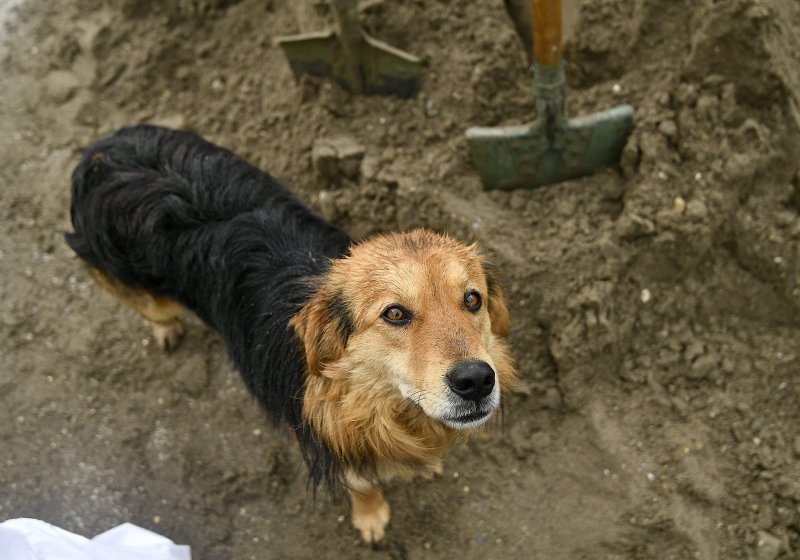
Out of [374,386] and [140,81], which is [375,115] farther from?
[374,386]

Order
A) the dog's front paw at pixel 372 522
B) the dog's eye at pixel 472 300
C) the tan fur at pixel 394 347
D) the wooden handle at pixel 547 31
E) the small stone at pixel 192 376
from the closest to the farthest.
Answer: the tan fur at pixel 394 347
the dog's eye at pixel 472 300
the wooden handle at pixel 547 31
the dog's front paw at pixel 372 522
the small stone at pixel 192 376

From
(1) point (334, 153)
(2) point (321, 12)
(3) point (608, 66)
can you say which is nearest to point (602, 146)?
(3) point (608, 66)

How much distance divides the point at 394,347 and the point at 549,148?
1.93m

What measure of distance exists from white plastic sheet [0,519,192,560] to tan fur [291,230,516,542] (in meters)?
1.08

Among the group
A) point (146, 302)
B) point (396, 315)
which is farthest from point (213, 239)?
point (396, 315)

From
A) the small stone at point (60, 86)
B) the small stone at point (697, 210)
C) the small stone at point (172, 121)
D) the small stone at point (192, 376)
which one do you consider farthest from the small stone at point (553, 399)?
the small stone at point (60, 86)

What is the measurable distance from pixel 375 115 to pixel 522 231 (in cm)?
128

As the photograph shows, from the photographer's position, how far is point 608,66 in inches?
162

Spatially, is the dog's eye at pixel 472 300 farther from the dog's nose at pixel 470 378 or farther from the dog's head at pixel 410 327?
the dog's nose at pixel 470 378

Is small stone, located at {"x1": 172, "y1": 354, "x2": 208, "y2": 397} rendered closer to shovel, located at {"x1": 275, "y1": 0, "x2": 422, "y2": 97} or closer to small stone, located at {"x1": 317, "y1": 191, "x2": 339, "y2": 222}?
small stone, located at {"x1": 317, "y1": 191, "x2": 339, "y2": 222}

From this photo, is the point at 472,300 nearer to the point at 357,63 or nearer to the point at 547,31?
the point at 547,31

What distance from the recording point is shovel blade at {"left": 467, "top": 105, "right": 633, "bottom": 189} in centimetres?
376

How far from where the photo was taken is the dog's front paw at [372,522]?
11.3 feet

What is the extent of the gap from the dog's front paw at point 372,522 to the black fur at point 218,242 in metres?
0.50
